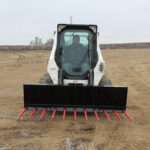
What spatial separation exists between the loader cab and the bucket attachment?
0.61 metres

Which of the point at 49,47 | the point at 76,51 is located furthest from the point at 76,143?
the point at 49,47

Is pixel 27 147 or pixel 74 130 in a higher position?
pixel 27 147

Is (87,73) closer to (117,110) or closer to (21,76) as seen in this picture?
(117,110)

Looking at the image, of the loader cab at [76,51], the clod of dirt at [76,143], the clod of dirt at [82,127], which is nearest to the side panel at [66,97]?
the clod of dirt at [82,127]

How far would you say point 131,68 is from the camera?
1852 cm

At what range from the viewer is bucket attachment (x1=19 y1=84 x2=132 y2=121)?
341 inches

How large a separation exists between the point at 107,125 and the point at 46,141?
1.70 m

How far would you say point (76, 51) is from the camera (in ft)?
31.8

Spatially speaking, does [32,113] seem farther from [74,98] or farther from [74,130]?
[74,130]

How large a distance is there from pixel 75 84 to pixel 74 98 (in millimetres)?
611

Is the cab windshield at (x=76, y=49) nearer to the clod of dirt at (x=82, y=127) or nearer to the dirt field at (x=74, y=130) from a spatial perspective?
the dirt field at (x=74, y=130)

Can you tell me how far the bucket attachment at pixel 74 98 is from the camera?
8.66 meters

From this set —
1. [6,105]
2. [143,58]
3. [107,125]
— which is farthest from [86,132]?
[143,58]

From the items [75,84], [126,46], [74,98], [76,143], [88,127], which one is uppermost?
[75,84]
